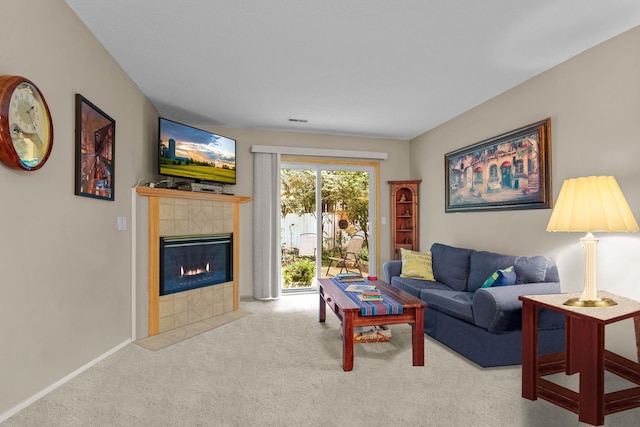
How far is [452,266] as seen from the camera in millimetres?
3861

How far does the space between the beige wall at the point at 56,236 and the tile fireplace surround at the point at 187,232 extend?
1.06 feet

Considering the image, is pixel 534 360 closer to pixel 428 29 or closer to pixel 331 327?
pixel 331 327

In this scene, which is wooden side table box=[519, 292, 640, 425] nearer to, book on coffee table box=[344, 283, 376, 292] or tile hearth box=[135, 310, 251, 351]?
book on coffee table box=[344, 283, 376, 292]

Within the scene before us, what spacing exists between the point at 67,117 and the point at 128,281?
1.59 m

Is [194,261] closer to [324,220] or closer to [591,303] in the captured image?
[324,220]

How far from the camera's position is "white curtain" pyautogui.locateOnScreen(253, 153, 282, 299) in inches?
193

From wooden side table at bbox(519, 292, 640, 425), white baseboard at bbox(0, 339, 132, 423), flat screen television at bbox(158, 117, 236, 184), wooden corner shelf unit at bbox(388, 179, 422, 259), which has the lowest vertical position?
white baseboard at bbox(0, 339, 132, 423)

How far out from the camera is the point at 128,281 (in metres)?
3.22

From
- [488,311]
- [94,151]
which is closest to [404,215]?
[488,311]

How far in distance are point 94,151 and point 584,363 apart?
3.47 meters

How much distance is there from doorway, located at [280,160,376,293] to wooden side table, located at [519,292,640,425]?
10.5 ft

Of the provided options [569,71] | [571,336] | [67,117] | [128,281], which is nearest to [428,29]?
[569,71]

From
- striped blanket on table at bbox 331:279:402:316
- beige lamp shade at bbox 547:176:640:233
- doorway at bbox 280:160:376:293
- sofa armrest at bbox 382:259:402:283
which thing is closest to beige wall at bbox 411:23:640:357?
beige lamp shade at bbox 547:176:640:233

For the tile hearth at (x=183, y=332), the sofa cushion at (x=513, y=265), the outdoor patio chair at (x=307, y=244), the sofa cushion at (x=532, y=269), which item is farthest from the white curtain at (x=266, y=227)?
the sofa cushion at (x=532, y=269)
